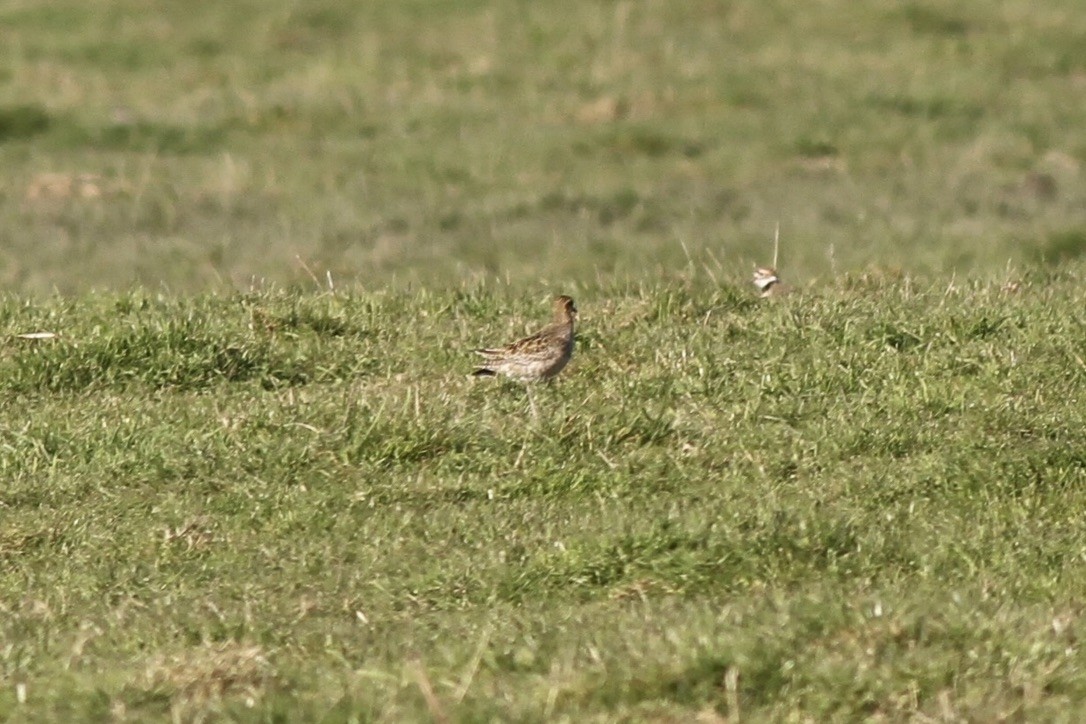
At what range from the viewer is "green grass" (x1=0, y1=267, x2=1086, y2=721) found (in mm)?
6254

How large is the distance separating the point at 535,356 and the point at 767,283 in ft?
8.49

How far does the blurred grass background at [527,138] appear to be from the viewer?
17.1m

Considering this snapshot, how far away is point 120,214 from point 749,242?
5.80 meters

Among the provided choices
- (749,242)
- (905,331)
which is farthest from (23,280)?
(905,331)

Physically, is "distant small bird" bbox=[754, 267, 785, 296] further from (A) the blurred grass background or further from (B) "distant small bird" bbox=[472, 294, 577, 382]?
(B) "distant small bird" bbox=[472, 294, 577, 382]

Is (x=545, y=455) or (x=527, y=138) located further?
(x=527, y=138)

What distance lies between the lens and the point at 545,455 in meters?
8.70

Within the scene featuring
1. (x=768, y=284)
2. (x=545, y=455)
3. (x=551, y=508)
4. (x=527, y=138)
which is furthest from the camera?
(x=527, y=138)

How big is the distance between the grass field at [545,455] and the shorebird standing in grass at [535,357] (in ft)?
0.41

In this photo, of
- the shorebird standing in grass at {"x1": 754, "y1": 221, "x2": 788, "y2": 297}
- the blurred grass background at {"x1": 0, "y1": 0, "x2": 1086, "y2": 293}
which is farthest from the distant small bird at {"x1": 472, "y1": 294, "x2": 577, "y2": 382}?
the blurred grass background at {"x1": 0, "y1": 0, "x2": 1086, "y2": 293}

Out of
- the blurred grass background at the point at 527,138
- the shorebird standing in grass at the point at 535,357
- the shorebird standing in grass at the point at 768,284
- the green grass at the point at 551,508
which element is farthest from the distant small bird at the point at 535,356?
the blurred grass background at the point at 527,138

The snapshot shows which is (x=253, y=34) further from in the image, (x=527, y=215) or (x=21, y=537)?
(x=21, y=537)

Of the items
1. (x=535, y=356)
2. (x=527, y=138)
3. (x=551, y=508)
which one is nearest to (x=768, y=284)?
(x=535, y=356)

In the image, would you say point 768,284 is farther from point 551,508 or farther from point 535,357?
point 551,508
